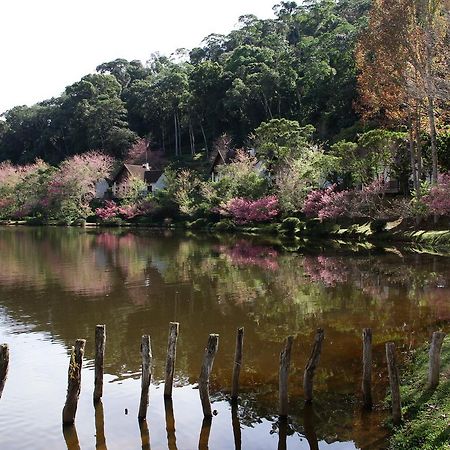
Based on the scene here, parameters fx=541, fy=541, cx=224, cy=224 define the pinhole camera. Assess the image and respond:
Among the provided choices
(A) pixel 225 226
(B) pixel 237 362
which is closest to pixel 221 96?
(A) pixel 225 226

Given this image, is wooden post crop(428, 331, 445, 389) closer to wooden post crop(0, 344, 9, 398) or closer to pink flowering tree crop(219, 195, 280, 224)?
wooden post crop(0, 344, 9, 398)

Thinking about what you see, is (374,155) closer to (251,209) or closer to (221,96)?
(251,209)

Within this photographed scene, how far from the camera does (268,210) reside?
2104 inches

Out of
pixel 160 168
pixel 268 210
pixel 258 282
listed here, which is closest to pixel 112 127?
pixel 160 168

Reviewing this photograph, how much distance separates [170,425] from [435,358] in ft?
17.0

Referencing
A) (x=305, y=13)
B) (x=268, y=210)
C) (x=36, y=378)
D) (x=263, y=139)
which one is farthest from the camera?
(x=305, y=13)

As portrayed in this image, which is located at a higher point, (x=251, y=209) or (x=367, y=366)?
(x=251, y=209)

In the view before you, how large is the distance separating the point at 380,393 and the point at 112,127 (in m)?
90.1

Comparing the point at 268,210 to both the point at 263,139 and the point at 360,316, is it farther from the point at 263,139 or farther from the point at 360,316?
the point at 360,316

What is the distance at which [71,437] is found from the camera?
400 inches

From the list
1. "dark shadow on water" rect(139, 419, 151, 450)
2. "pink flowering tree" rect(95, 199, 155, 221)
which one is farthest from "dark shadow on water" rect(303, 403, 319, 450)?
"pink flowering tree" rect(95, 199, 155, 221)

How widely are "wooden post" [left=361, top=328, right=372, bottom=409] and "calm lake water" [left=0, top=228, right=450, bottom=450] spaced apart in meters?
0.24

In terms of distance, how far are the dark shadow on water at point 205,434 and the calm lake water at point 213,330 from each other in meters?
0.06

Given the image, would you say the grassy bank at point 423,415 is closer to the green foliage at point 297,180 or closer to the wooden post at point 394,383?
the wooden post at point 394,383
